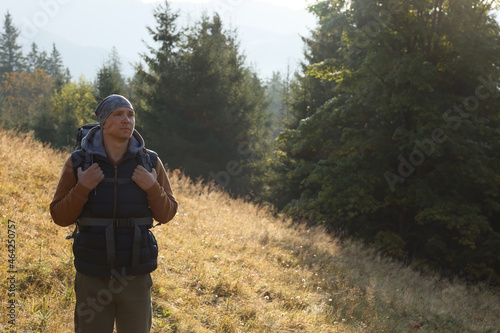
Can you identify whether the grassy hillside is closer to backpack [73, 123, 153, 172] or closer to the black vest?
the black vest

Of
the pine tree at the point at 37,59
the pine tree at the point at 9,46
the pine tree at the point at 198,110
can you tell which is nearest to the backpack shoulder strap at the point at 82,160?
the pine tree at the point at 198,110

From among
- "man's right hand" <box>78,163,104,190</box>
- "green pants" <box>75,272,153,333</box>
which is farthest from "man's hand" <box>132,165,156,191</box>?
"green pants" <box>75,272,153,333</box>

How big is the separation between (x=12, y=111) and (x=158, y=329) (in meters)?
57.9

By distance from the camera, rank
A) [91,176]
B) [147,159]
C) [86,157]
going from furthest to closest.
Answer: [147,159] → [86,157] → [91,176]

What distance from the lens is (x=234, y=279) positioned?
581cm

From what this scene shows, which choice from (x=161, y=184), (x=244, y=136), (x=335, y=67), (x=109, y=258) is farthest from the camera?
(x=244, y=136)

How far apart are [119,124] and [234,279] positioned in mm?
4037

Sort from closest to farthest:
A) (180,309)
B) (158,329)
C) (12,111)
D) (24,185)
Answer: (158,329) → (180,309) → (24,185) → (12,111)

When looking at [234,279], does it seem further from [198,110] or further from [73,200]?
[198,110]

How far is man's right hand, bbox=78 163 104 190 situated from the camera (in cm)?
229

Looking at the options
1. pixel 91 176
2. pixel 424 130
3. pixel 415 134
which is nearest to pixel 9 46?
pixel 415 134

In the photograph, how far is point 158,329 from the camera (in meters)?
4.17

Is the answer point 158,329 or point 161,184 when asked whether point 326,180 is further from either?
point 161,184

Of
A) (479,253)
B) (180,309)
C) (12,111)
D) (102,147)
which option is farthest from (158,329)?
(12,111)
